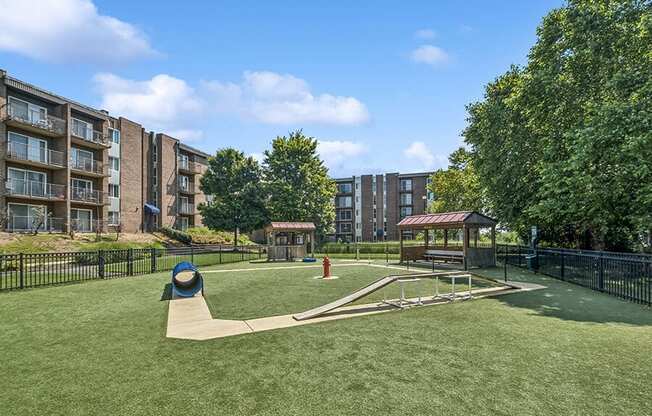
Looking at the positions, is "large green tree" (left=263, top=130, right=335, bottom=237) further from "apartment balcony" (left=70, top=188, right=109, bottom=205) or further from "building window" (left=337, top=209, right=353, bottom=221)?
"building window" (left=337, top=209, right=353, bottom=221)

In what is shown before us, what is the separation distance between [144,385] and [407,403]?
3473 mm

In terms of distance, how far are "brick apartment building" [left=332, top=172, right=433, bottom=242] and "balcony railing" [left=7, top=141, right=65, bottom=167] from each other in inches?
1887

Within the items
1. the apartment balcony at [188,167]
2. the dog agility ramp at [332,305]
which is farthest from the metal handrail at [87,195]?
the dog agility ramp at [332,305]

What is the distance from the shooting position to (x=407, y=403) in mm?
4117

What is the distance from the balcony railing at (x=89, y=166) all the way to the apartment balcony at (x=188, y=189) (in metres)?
12.0

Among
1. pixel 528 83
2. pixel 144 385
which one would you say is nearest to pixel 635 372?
pixel 144 385

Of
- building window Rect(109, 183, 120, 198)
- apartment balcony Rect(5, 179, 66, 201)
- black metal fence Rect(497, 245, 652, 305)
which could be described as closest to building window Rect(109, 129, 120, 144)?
building window Rect(109, 183, 120, 198)

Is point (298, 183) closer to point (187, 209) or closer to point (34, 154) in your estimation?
point (187, 209)

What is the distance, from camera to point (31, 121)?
2769cm

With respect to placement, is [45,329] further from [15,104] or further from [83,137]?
[83,137]

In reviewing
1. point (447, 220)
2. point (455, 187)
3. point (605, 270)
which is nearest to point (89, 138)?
point (447, 220)

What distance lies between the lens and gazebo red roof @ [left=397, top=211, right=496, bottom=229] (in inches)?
778

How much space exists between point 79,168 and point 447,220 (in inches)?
1261

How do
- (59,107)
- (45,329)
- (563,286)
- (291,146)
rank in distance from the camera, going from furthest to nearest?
(291,146), (59,107), (563,286), (45,329)
